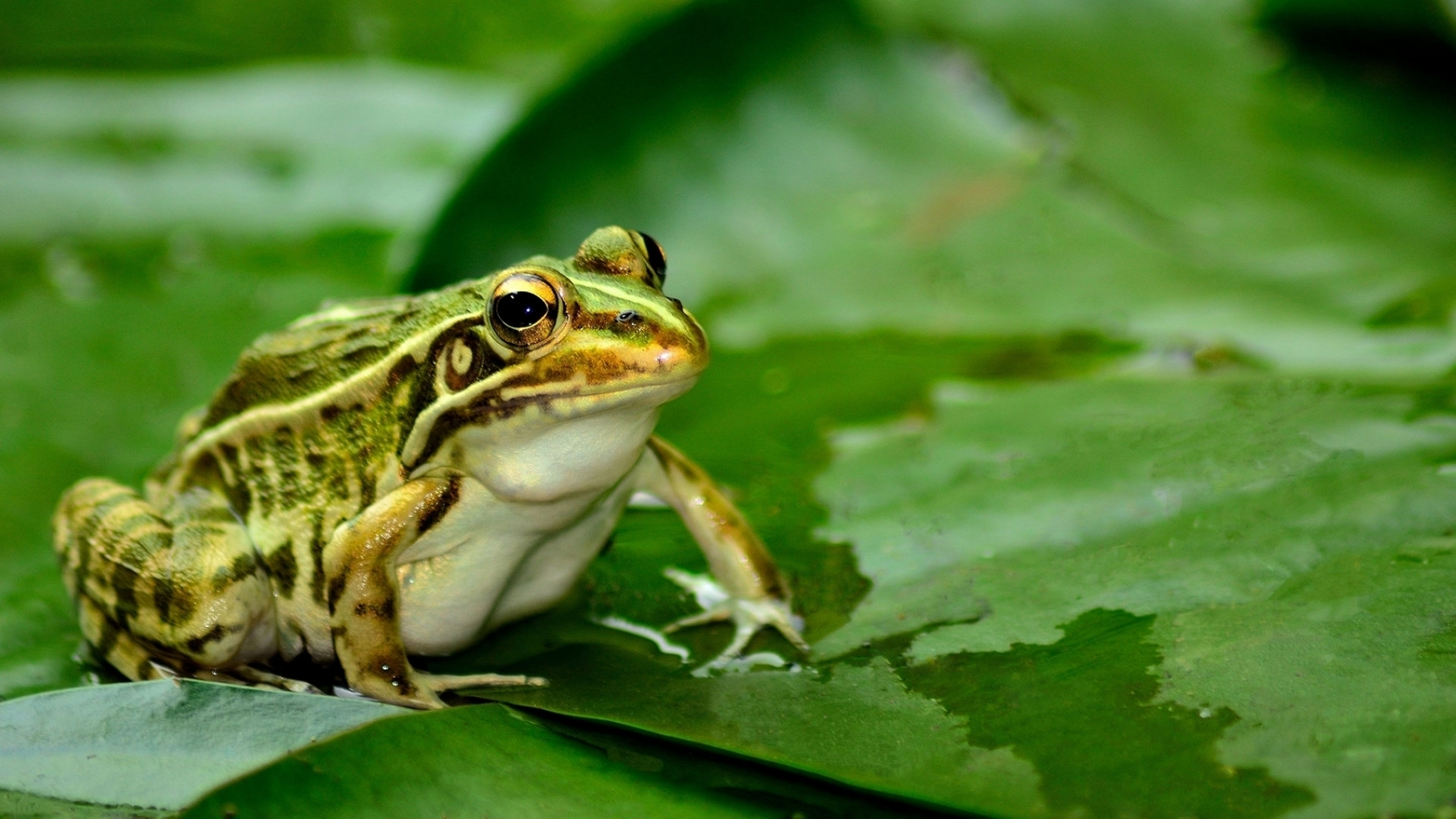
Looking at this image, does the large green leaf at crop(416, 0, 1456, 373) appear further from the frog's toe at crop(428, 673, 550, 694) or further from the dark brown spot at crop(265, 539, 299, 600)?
the frog's toe at crop(428, 673, 550, 694)

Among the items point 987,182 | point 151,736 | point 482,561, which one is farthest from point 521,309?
point 987,182

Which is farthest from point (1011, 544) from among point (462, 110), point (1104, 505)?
A: point (462, 110)

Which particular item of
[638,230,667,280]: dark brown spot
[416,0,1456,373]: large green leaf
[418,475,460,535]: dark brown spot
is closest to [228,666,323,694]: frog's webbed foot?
[418,475,460,535]: dark brown spot

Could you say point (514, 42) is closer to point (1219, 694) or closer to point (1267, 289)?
point (1267, 289)

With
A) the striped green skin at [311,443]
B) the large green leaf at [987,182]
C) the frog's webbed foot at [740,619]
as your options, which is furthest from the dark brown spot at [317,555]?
the large green leaf at [987,182]

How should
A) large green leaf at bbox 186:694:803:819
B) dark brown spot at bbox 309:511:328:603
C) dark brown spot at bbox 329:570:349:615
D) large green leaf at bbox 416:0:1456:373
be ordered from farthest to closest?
large green leaf at bbox 416:0:1456:373 < dark brown spot at bbox 309:511:328:603 < dark brown spot at bbox 329:570:349:615 < large green leaf at bbox 186:694:803:819

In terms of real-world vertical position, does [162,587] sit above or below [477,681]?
above


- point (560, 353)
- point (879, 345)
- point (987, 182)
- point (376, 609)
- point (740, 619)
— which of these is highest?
point (987, 182)

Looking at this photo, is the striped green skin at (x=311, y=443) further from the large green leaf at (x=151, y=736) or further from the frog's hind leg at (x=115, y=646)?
the large green leaf at (x=151, y=736)

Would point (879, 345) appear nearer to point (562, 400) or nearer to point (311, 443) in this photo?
point (562, 400)
